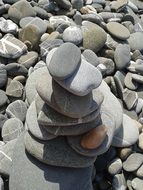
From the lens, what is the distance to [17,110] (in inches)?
104

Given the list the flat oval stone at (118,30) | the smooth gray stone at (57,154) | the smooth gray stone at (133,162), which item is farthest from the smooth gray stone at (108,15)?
the smooth gray stone at (57,154)

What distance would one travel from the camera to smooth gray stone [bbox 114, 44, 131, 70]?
3.01 m

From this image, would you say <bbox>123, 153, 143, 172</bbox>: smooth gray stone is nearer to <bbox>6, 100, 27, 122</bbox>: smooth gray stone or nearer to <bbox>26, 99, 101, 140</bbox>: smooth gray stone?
<bbox>26, 99, 101, 140</bbox>: smooth gray stone

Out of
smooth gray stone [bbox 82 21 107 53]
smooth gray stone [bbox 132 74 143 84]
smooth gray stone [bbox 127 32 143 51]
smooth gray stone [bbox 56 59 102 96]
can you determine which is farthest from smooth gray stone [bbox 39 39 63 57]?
smooth gray stone [bbox 56 59 102 96]

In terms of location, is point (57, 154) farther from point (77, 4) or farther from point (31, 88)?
point (77, 4)

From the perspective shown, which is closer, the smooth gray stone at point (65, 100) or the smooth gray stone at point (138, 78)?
the smooth gray stone at point (65, 100)

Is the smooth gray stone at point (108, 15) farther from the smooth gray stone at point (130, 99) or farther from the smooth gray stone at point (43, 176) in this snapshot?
the smooth gray stone at point (43, 176)

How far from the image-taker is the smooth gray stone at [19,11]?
10.3 ft

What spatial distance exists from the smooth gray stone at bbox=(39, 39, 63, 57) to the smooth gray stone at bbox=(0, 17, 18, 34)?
27cm

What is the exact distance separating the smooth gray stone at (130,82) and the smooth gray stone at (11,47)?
0.72 m

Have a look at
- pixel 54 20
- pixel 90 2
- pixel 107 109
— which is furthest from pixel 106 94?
pixel 90 2

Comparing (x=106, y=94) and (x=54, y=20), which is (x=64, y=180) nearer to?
(x=106, y=94)

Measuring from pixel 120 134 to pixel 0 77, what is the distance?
0.84m

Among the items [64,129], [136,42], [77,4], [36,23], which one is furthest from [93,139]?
[77,4]
